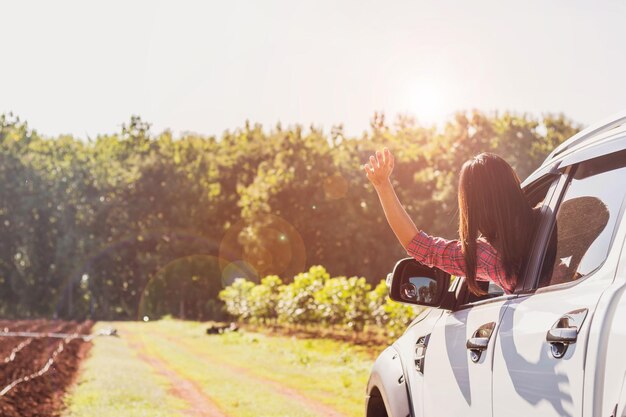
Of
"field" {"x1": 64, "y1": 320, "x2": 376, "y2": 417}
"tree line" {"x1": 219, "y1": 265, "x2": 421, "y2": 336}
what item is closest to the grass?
"field" {"x1": 64, "y1": 320, "x2": 376, "y2": 417}

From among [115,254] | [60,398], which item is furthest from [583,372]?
[115,254]

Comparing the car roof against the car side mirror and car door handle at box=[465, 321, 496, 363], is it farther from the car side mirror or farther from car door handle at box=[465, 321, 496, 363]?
the car side mirror

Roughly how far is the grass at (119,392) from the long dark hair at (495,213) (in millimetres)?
12074

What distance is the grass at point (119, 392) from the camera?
16.2 m

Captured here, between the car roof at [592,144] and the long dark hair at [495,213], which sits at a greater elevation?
the car roof at [592,144]

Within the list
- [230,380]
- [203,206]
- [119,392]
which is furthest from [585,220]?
[203,206]

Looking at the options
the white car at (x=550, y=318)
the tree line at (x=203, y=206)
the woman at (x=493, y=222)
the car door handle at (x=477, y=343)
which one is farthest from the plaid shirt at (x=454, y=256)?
the tree line at (x=203, y=206)

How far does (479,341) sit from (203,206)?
73.0 m

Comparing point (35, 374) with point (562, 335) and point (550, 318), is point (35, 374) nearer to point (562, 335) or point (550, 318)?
point (550, 318)

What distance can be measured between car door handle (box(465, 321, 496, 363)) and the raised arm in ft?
1.82

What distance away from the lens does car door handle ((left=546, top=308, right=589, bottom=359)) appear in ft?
8.69

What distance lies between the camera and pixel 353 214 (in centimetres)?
6034

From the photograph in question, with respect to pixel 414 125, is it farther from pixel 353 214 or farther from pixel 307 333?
pixel 307 333

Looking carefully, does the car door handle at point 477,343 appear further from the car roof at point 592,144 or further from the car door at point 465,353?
the car roof at point 592,144
